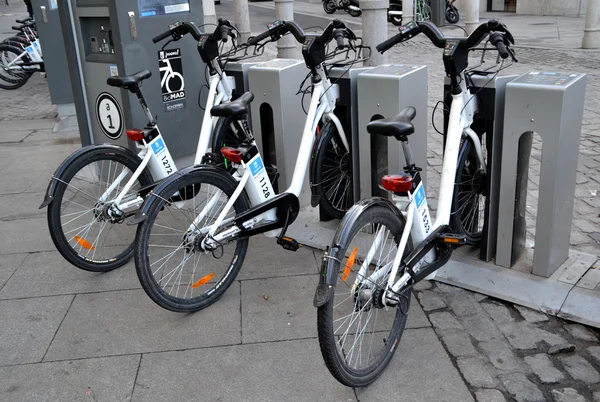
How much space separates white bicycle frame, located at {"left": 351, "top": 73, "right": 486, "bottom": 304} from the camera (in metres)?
2.96

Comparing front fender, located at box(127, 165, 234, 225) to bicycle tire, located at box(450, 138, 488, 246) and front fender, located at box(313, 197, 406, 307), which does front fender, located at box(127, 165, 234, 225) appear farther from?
bicycle tire, located at box(450, 138, 488, 246)

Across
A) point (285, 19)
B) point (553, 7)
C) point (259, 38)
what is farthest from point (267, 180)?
point (553, 7)

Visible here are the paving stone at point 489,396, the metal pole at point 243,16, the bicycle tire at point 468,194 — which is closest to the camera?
the paving stone at point 489,396

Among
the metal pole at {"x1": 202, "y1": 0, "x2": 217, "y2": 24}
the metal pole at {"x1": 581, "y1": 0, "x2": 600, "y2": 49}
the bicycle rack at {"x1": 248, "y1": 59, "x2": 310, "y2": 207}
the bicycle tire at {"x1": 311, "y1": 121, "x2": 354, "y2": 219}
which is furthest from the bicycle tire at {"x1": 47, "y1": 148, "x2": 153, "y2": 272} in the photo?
the metal pole at {"x1": 581, "y1": 0, "x2": 600, "y2": 49}

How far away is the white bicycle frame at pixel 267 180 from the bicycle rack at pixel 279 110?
0.94 feet

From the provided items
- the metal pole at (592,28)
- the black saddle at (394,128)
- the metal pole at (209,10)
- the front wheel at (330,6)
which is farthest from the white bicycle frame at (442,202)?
the front wheel at (330,6)

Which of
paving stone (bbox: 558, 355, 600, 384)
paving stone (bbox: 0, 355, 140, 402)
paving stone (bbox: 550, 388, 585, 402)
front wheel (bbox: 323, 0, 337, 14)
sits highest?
front wheel (bbox: 323, 0, 337, 14)

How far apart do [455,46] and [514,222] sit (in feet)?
3.82

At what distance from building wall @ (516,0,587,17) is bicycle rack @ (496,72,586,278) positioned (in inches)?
690

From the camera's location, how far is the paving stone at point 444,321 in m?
3.46

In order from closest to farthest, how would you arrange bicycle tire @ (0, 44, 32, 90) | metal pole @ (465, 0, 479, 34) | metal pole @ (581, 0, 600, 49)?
bicycle tire @ (0, 44, 32, 90), metal pole @ (465, 0, 479, 34), metal pole @ (581, 0, 600, 49)

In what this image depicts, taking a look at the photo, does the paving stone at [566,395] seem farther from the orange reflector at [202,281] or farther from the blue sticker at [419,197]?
the orange reflector at [202,281]

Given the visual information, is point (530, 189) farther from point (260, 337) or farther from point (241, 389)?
point (241, 389)

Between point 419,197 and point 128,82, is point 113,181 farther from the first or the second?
point 419,197
